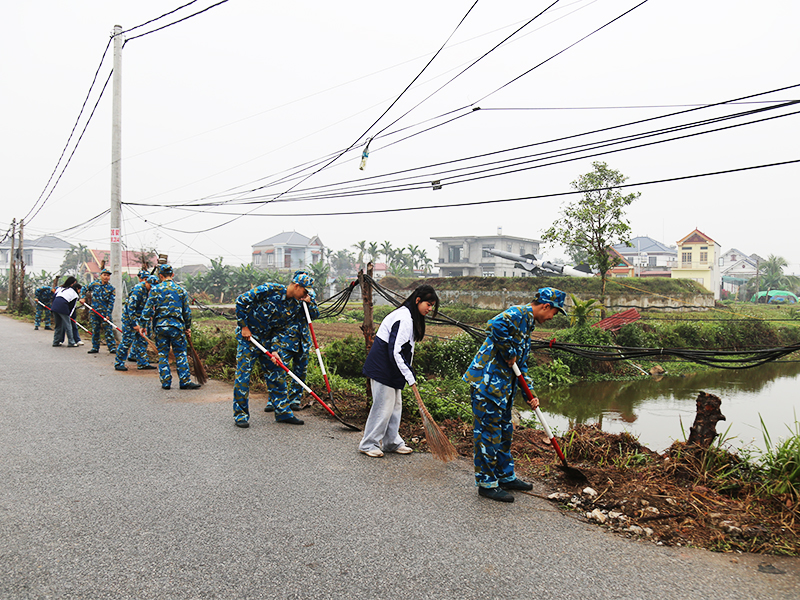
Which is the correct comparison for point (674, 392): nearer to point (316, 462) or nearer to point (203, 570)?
point (316, 462)

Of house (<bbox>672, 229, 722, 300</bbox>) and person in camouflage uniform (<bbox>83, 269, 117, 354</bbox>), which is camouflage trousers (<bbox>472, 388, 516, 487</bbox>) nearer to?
person in camouflage uniform (<bbox>83, 269, 117, 354</bbox>)

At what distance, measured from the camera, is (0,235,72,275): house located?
277ft

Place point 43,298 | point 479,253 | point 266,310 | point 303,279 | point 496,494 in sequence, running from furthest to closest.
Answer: point 479,253, point 43,298, point 266,310, point 303,279, point 496,494

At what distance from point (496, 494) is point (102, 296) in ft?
38.5

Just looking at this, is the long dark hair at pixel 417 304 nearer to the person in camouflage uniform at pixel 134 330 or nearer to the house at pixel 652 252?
the person in camouflage uniform at pixel 134 330

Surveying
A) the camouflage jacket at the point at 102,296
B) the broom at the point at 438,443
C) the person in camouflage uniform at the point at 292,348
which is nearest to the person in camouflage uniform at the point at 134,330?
the camouflage jacket at the point at 102,296

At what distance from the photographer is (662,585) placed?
309 centimetres

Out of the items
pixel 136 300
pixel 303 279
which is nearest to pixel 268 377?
pixel 303 279

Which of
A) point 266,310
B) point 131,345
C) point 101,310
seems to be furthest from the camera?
point 101,310

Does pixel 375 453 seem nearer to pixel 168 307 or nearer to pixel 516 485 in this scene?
pixel 516 485

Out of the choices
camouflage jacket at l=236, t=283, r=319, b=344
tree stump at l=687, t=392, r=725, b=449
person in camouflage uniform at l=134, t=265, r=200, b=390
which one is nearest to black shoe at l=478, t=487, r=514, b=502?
tree stump at l=687, t=392, r=725, b=449

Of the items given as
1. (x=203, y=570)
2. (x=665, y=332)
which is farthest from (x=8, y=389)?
(x=665, y=332)

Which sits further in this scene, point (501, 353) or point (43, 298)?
point (43, 298)

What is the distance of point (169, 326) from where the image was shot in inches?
331
